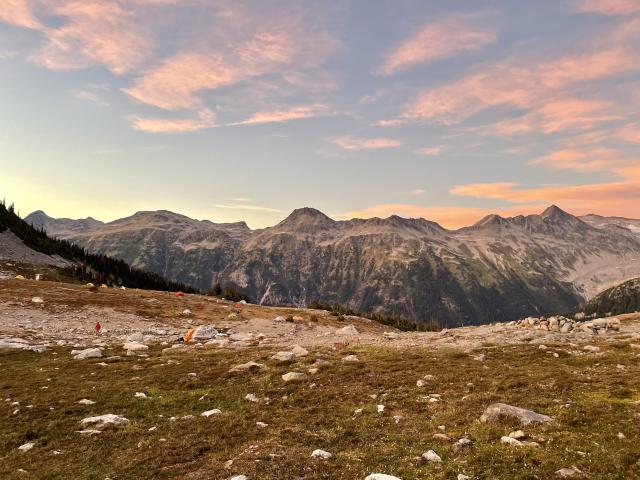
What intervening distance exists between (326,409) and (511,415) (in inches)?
291

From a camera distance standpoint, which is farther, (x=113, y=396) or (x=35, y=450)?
(x=113, y=396)

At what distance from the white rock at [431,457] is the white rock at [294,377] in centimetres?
1108

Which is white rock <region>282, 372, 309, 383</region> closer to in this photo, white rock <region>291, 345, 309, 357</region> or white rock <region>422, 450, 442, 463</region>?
white rock <region>291, 345, 309, 357</region>

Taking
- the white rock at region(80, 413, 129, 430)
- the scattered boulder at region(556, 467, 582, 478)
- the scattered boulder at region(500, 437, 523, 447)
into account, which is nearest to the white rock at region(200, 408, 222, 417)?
the white rock at region(80, 413, 129, 430)

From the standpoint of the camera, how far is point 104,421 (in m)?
17.3

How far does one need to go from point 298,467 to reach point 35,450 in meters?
9.75

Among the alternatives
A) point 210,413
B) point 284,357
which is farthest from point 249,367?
point 210,413

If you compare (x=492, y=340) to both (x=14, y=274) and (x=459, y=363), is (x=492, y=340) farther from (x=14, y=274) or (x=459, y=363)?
(x=14, y=274)

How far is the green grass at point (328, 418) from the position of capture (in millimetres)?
12492

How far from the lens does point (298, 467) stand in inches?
493

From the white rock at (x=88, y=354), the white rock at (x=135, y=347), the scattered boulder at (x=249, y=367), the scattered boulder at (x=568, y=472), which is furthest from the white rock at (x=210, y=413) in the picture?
the white rock at (x=135, y=347)

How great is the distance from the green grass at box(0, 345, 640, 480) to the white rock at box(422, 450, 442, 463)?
0.30m

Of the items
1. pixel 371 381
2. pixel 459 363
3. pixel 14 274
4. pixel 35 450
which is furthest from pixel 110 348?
pixel 14 274

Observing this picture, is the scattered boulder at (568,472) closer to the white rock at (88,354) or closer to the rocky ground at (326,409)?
the rocky ground at (326,409)
